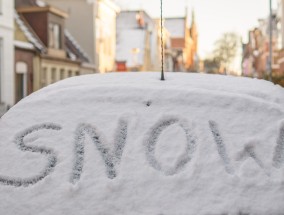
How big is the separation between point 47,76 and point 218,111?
2467cm

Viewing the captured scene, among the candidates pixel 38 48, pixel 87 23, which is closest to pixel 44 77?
pixel 38 48

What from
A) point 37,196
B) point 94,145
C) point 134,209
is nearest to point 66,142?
point 94,145

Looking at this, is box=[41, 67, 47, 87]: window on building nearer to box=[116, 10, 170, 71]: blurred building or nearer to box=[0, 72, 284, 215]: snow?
box=[116, 10, 170, 71]: blurred building

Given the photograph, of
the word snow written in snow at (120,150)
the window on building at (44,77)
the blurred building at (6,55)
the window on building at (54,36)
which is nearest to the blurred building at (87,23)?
the window on building at (54,36)

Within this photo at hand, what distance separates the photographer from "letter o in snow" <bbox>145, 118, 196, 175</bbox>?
2115 mm

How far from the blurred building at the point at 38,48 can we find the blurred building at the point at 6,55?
33.2 inches

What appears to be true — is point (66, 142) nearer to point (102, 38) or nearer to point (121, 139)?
point (121, 139)

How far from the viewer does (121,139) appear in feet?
7.25

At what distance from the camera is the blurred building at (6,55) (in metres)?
22.0

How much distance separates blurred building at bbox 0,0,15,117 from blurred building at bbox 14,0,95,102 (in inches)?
33.2

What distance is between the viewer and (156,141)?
86.4 inches

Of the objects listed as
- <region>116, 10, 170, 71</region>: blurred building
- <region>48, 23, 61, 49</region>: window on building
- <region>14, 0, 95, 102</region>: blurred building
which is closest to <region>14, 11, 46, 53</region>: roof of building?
<region>14, 0, 95, 102</region>: blurred building

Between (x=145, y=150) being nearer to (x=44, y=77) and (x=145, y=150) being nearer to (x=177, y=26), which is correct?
(x=44, y=77)

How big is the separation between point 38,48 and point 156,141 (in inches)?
917
